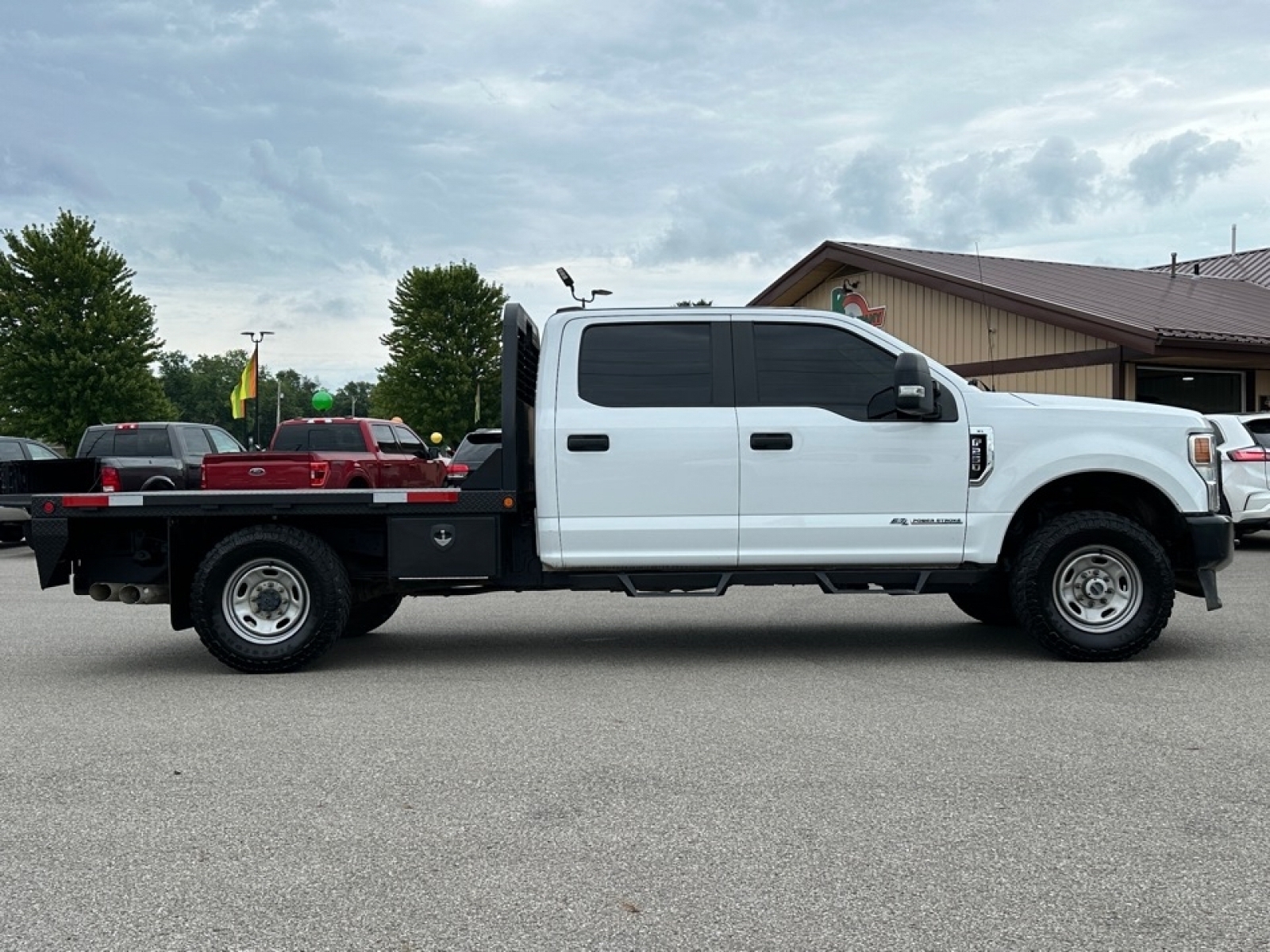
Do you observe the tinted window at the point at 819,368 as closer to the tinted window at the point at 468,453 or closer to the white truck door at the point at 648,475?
the white truck door at the point at 648,475

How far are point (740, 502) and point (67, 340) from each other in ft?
146

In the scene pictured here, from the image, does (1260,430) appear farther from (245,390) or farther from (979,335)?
(245,390)

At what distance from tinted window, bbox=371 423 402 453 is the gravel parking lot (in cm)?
1061

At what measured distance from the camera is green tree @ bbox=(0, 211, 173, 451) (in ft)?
152

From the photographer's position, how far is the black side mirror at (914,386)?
7.54 m

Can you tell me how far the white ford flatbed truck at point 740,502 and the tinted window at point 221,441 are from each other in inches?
A: 454

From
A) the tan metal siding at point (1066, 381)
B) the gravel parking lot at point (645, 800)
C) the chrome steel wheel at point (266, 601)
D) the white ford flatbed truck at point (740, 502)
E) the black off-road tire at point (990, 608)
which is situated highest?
the tan metal siding at point (1066, 381)

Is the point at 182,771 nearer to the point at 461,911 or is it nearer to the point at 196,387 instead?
the point at 461,911

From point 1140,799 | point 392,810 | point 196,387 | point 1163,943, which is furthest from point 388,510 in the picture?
point 196,387

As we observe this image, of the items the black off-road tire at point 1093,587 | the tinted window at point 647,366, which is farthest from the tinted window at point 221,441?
the black off-road tire at point 1093,587

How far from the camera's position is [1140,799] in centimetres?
489

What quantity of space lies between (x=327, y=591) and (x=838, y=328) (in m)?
3.57

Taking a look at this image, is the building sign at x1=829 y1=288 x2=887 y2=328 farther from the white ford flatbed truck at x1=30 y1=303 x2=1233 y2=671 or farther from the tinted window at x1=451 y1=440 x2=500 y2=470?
the white ford flatbed truck at x1=30 y1=303 x2=1233 y2=671

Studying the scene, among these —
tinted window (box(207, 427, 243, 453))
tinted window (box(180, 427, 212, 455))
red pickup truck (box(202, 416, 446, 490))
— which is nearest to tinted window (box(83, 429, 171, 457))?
tinted window (box(180, 427, 212, 455))
